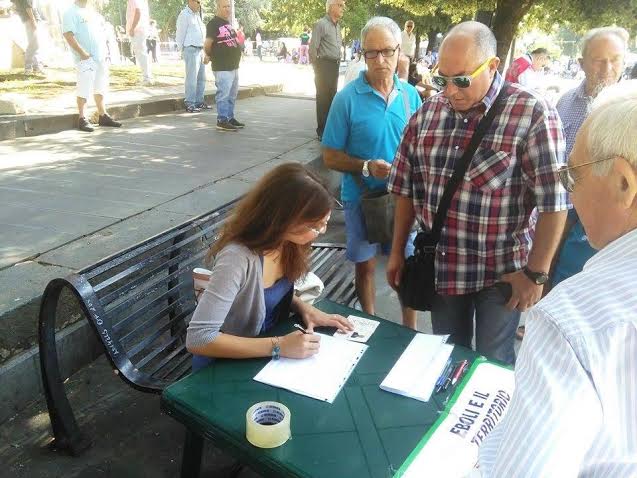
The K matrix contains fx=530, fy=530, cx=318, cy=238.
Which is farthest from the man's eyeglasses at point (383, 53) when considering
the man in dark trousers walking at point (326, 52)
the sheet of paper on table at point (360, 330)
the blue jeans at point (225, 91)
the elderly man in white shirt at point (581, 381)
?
the blue jeans at point (225, 91)

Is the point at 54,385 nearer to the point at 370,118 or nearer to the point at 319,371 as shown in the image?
the point at 319,371

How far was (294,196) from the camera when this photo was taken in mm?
1939

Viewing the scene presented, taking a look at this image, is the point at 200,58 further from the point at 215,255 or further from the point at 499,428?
the point at 499,428

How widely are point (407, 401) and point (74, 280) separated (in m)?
1.27

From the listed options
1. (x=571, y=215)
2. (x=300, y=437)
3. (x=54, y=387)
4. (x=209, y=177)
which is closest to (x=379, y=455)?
(x=300, y=437)

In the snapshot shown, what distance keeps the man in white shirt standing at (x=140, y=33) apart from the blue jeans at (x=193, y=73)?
213 centimetres

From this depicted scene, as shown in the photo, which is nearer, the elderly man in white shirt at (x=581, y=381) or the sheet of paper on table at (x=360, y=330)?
the elderly man in white shirt at (x=581, y=381)

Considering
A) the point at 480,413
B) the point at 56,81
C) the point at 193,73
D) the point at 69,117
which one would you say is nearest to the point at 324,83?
the point at 193,73

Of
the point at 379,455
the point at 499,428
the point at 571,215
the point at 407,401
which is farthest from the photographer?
the point at 571,215

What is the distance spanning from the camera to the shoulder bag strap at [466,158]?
2121 millimetres

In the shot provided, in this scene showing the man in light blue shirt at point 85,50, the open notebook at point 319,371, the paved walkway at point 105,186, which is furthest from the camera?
the man in light blue shirt at point 85,50

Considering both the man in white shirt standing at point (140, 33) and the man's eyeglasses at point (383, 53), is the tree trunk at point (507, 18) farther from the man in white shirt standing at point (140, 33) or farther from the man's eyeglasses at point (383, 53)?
the man's eyeglasses at point (383, 53)

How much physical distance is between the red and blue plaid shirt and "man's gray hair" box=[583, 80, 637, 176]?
3.59 feet

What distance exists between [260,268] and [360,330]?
443 millimetres
